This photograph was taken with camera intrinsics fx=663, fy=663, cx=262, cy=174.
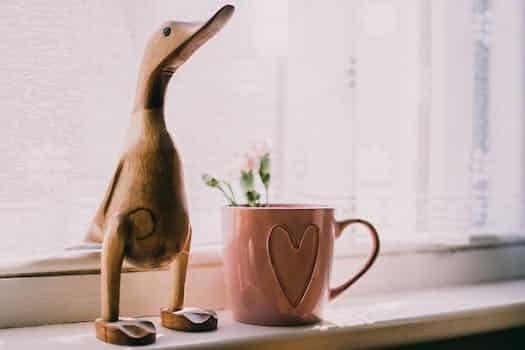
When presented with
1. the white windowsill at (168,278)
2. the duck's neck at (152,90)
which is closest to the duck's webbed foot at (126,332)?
the white windowsill at (168,278)

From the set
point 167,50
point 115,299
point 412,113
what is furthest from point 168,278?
point 412,113

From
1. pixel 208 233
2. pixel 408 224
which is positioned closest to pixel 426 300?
pixel 408 224

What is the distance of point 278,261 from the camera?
74 centimetres

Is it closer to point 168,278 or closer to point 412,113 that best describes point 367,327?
point 168,278

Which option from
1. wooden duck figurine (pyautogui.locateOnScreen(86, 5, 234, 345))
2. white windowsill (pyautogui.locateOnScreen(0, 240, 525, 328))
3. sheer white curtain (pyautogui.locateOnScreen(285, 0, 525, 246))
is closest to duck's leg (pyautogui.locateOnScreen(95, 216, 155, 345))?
wooden duck figurine (pyautogui.locateOnScreen(86, 5, 234, 345))

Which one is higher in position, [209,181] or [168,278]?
[209,181]

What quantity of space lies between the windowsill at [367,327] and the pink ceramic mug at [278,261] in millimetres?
22

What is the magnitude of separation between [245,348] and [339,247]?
30 centimetres

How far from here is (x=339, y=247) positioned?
3.11ft

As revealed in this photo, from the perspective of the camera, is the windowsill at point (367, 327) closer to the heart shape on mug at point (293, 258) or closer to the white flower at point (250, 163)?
the heart shape on mug at point (293, 258)

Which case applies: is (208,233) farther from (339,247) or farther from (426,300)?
(426,300)

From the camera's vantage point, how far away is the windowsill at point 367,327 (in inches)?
26.8

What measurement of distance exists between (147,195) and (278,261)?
173 millimetres

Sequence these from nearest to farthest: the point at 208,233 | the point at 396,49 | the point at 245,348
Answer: the point at 245,348
the point at 208,233
the point at 396,49
